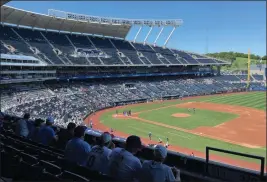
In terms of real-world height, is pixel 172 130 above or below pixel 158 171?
below

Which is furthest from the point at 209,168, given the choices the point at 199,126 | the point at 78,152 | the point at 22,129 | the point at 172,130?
the point at 199,126

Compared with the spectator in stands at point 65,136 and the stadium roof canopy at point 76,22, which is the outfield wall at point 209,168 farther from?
the stadium roof canopy at point 76,22

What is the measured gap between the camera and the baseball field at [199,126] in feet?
89.9

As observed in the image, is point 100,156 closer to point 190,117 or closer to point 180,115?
point 190,117

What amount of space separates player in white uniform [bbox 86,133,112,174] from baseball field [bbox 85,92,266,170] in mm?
18778

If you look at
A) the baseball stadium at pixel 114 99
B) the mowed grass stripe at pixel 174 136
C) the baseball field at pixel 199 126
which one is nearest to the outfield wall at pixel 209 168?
the baseball stadium at pixel 114 99

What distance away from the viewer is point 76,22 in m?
64.6

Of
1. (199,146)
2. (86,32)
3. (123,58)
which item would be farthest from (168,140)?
(86,32)

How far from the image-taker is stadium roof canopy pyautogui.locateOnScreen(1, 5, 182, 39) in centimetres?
5499

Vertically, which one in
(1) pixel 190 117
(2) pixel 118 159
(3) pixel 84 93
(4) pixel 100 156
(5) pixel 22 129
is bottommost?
(1) pixel 190 117

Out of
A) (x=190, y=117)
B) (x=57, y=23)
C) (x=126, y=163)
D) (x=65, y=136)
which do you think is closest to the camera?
(x=126, y=163)

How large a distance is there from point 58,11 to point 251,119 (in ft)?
134

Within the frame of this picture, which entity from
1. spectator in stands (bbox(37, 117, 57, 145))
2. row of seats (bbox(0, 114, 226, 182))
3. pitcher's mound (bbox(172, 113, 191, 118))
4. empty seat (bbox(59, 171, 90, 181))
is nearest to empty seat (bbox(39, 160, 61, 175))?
row of seats (bbox(0, 114, 226, 182))

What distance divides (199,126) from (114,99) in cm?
2221
